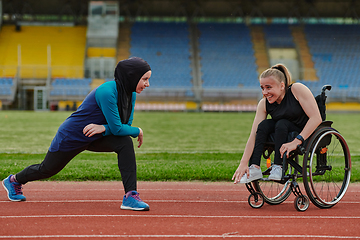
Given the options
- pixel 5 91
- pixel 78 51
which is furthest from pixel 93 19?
pixel 5 91

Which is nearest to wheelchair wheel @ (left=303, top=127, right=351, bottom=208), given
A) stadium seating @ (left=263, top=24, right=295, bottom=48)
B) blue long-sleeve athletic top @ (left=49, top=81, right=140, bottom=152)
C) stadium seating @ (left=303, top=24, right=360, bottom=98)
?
blue long-sleeve athletic top @ (left=49, top=81, right=140, bottom=152)

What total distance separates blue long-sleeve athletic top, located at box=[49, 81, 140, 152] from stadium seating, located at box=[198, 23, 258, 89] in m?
29.7

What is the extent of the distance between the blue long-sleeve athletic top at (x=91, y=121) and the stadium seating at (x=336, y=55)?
1234 inches

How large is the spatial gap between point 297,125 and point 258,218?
3.38 ft

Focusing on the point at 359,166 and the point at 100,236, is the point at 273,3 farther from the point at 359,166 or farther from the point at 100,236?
the point at 100,236

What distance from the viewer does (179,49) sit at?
38.1 metres

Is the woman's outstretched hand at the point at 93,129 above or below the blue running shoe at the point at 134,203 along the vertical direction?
above

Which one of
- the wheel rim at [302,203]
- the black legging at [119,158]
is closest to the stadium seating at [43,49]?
the black legging at [119,158]

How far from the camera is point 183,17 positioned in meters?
41.7

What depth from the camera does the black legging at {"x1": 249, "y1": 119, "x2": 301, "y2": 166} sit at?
4234 mm

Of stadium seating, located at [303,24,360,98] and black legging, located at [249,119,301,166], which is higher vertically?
stadium seating, located at [303,24,360,98]

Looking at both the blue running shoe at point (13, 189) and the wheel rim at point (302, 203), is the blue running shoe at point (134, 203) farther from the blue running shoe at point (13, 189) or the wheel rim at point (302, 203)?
the wheel rim at point (302, 203)

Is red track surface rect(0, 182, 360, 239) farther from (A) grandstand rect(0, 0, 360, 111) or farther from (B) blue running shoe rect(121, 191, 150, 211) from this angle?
(A) grandstand rect(0, 0, 360, 111)

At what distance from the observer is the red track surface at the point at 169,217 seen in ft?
11.5
